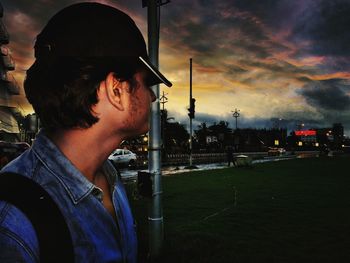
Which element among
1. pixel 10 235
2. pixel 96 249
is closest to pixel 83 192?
pixel 96 249

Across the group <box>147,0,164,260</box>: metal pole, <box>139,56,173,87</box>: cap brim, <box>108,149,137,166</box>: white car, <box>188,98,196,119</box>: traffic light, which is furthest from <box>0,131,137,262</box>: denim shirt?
A: <box>108,149,137,166</box>: white car

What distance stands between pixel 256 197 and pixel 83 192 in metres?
11.9

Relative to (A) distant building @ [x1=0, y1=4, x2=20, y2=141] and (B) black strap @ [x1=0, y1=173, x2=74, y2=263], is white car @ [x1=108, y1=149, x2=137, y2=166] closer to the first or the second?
(A) distant building @ [x1=0, y1=4, x2=20, y2=141]

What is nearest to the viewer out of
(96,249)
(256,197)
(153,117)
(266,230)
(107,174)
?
(96,249)

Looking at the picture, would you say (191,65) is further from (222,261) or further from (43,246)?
(43,246)

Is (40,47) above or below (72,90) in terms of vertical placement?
above

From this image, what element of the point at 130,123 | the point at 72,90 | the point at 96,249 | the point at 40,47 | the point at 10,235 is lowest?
the point at 96,249

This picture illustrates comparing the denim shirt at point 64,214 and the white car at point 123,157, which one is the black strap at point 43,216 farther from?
the white car at point 123,157

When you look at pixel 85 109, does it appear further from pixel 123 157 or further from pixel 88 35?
pixel 123 157

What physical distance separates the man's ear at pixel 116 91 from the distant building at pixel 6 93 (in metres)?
45.5

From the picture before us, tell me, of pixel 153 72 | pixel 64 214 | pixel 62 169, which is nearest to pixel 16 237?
pixel 64 214

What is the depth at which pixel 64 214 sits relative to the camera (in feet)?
4.00

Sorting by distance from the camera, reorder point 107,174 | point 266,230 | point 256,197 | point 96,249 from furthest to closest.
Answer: point 256,197 → point 266,230 → point 107,174 → point 96,249

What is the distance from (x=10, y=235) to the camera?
1028 millimetres
